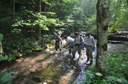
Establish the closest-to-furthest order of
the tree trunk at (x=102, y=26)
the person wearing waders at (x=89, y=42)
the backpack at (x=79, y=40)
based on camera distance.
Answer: the tree trunk at (x=102, y=26) → the person wearing waders at (x=89, y=42) → the backpack at (x=79, y=40)

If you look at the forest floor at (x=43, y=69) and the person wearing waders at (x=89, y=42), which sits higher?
the person wearing waders at (x=89, y=42)

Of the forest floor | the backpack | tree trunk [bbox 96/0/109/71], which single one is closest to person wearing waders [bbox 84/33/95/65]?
the backpack

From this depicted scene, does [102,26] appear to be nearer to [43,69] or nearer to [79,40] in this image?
[43,69]

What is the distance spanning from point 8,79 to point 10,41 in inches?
367

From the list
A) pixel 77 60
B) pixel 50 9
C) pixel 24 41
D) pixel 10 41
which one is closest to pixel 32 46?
pixel 24 41

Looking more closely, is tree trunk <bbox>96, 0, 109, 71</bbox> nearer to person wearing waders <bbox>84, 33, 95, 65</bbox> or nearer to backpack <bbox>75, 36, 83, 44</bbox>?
person wearing waders <bbox>84, 33, 95, 65</bbox>

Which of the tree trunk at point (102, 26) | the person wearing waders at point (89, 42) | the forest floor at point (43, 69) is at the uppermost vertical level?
the tree trunk at point (102, 26)

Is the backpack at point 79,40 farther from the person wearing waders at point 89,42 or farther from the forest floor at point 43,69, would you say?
the forest floor at point 43,69

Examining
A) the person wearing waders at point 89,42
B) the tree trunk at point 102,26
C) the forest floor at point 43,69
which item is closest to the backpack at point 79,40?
the person wearing waders at point 89,42

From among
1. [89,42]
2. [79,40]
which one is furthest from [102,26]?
[79,40]

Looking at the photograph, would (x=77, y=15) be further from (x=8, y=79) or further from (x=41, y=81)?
(x=8, y=79)

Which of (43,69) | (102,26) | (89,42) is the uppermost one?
(102,26)

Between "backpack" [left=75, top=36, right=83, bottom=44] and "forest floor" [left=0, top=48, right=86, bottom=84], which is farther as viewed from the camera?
"backpack" [left=75, top=36, right=83, bottom=44]

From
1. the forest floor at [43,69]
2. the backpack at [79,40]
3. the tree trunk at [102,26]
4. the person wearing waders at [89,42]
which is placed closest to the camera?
the tree trunk at [102,26]
